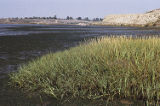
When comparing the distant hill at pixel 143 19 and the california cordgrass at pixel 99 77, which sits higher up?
the distant hill at pixel 143 19

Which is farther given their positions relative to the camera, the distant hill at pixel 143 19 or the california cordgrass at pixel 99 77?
the distant hill at pixel 143 19

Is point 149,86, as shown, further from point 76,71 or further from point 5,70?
point 5,70

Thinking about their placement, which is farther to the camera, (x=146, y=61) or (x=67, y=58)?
(x=67, y=58)

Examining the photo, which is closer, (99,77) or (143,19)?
(99,77)

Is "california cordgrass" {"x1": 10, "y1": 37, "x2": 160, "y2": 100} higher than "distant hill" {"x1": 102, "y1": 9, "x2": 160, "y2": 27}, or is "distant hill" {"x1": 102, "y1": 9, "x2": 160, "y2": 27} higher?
"distant hill" {"x1": 102, "y1": 9, "x2": 160, "y2": 27}

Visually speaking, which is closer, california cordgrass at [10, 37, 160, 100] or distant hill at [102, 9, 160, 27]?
california cordgrass at [10, 37, 160, 100]

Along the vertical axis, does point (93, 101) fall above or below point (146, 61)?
below

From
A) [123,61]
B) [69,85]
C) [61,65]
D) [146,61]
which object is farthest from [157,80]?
[61,65]

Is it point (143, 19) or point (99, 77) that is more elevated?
point (143, 19)

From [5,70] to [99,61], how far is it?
17.2ft

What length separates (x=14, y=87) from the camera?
7.59 m

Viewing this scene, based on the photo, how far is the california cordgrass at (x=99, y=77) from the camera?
6.03 m

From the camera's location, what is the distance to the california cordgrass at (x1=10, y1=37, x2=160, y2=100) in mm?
6027

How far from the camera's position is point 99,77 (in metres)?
6.59
